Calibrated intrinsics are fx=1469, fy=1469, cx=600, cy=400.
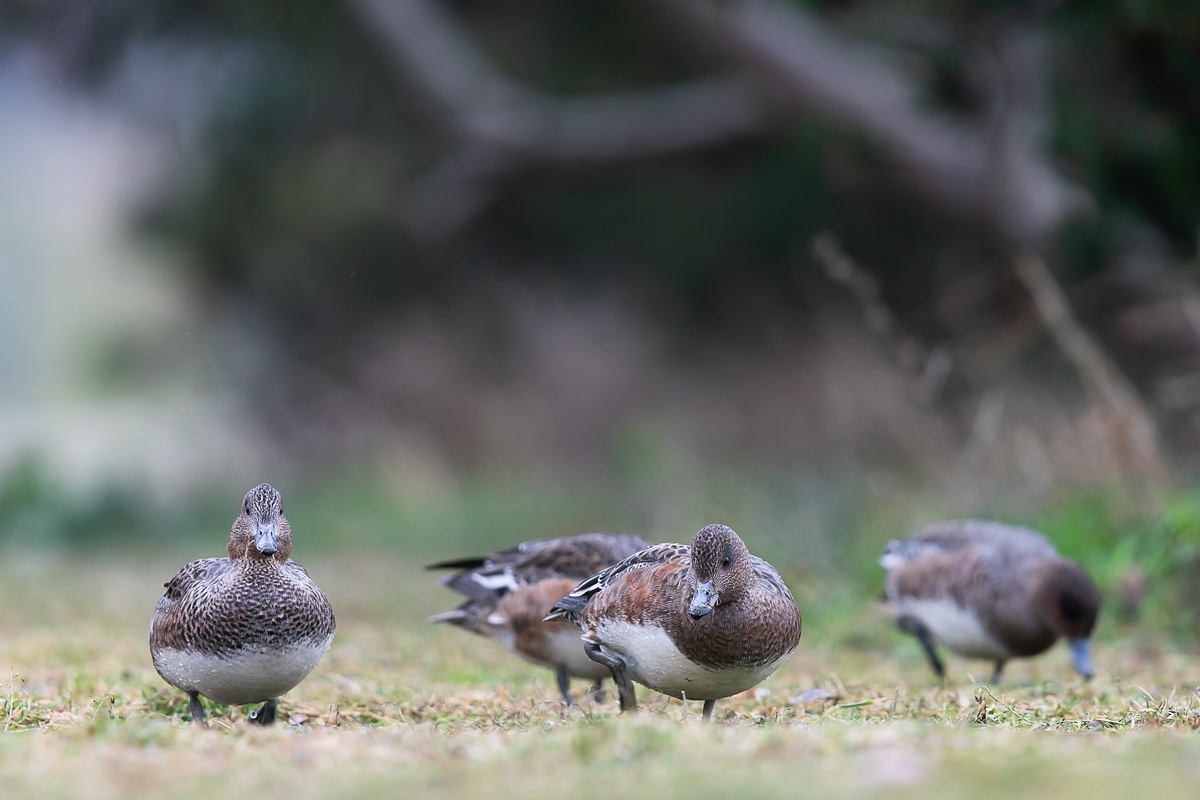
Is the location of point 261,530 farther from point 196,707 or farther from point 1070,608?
point 1070,608

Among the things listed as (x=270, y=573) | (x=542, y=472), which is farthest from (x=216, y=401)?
(x=270, y=573)

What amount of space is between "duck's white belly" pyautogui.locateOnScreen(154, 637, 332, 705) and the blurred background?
397 cm

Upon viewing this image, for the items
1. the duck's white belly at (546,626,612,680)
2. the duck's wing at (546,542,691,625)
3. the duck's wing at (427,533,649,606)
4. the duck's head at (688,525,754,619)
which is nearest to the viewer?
the duck's head at (688,525,754,619)

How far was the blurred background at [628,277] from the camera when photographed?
8.73 metres

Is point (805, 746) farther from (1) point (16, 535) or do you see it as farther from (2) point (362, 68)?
(2) point (362, 68)

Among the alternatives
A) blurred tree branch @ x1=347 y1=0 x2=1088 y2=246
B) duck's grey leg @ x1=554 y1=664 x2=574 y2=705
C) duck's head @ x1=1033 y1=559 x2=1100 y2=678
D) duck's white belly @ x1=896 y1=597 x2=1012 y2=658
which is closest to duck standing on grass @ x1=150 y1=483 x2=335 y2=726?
duck's grey leg @ x1=554 y1=664 x2=574 y2=705

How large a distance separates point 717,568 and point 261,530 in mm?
1230

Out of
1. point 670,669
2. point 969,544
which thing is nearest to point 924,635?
point 969,544

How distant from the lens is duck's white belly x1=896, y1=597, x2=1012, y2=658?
5617 mm

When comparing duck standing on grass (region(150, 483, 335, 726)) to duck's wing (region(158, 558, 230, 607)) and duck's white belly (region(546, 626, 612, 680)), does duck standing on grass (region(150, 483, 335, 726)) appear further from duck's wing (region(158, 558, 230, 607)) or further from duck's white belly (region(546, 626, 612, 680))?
duck's white belly (region(546, 626, 612, 680))

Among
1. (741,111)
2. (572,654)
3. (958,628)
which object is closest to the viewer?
(572,654)

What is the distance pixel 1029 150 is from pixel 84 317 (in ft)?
41.4

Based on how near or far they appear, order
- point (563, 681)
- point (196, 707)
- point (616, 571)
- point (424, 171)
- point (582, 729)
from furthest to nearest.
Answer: point (424, 171) < point (563, 681) < point (616, 571) < point (196, 707) < point (582, 729)

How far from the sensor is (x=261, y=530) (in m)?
3.96
